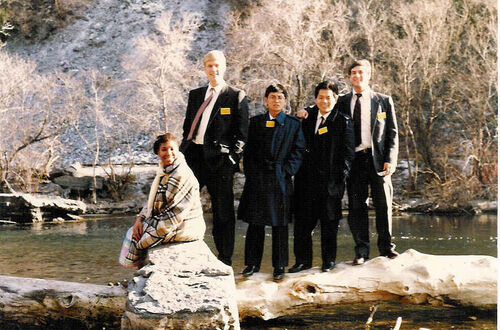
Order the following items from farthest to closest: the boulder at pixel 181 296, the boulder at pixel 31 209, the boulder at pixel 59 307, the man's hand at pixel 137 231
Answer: the boulder at pixel 31 209 < the man's hand at pixel 137 231 < the boulder at pixel 59 307 < the boulder at pixel 181 296

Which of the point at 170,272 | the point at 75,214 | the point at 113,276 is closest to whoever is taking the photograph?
the point at 170,272

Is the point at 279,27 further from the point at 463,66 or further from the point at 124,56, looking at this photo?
the point at 124,56

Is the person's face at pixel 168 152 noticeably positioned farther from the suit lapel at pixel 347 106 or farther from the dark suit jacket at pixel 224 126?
the suit lapel at pixel 347 106

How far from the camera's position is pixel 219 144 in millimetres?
5074

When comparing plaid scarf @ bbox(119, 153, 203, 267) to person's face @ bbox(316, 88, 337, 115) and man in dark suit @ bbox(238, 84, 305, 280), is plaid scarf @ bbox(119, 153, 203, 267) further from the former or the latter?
person's face @ bbox(316, 88, 337, 115)

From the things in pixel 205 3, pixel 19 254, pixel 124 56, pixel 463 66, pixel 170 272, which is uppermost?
pixel 205 3

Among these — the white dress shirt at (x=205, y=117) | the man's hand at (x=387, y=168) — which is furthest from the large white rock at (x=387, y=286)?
the white dress shirt at (x=205, y=117)

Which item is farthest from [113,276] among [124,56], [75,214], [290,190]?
[124,56]

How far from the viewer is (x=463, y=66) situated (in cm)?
2441

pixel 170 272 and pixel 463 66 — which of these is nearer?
pixel 170 272

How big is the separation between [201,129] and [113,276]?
11.3 ft

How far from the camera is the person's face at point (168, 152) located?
445cm

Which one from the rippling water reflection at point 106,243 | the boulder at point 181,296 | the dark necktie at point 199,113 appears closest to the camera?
the boulder at point 181,296

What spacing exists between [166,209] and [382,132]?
2236 mm
